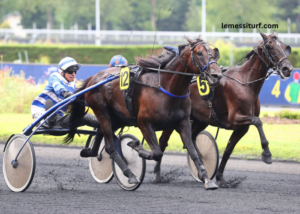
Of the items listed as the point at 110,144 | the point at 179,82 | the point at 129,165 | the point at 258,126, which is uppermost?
the point at 179,82

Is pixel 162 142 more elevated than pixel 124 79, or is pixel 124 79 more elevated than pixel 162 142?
pixel 124 79

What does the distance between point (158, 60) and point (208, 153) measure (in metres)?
1.86

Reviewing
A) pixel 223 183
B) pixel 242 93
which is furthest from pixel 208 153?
pixel 242 93

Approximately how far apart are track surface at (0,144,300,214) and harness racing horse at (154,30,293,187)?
1.87ft

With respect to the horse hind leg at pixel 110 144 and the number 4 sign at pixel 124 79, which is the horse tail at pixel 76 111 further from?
the number 4 sign at pixel 124 79

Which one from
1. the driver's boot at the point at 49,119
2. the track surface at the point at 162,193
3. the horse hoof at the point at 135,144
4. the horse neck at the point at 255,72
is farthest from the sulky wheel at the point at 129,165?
A: the horse neck at the point at 255,72

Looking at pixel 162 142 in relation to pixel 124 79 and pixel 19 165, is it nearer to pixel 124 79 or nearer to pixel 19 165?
pixel 124 79

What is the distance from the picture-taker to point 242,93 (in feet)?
20.9

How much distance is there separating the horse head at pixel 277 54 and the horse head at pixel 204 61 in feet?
4.64

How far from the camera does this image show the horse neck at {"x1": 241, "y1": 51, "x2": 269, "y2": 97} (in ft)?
21.1

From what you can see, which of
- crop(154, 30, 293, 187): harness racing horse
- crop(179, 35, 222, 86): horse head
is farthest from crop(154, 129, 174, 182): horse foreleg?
crop(179, 35, 222, 86): horse head

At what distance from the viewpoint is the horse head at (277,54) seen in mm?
6099

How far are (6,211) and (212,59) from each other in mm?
2415

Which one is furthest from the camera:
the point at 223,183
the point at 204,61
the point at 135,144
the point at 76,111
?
the point at 76,111
